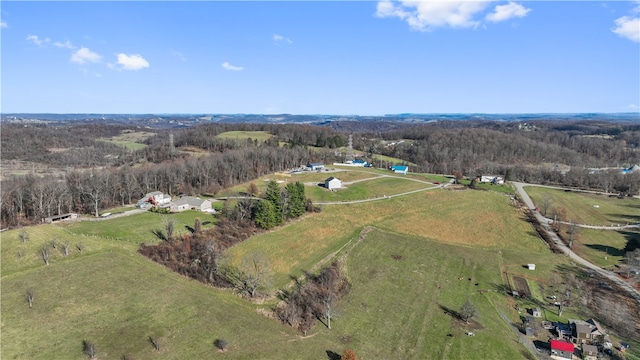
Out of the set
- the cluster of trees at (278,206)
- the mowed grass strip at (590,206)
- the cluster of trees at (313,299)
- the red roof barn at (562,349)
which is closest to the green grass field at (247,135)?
the cluster of trees at (278,206)

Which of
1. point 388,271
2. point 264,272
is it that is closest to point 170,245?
point 264,272

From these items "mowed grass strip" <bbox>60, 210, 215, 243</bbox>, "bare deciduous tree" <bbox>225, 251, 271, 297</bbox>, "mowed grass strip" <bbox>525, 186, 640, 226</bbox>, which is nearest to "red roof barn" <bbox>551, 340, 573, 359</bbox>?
"bare deciduous tree" <bbox>225, 251, 271, 297</bbox>

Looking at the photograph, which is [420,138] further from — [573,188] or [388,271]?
[388,271]

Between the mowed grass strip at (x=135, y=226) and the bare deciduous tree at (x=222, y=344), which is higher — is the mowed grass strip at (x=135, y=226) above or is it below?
above

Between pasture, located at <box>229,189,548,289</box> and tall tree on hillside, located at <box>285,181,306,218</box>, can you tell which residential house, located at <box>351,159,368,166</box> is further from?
tall tree on hillside, located at <box>285,181,306,218</box>

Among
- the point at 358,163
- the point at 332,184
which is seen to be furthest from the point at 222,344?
the point at 358,163

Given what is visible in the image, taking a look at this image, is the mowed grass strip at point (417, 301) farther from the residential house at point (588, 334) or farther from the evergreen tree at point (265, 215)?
the evergreen tree at point (265, 215)
